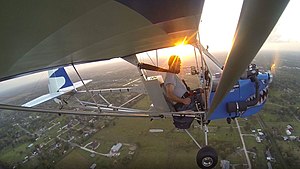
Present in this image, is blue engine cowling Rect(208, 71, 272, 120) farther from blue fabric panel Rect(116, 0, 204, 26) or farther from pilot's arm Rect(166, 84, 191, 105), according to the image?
blue fabric panel Rect(116, 0, 204, 26)

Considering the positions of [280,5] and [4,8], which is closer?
[280,5]

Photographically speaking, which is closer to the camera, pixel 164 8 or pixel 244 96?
pixel 164 8

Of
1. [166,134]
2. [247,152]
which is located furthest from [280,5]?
[166,134]

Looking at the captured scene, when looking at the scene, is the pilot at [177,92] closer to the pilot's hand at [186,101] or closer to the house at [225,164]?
the pilot's hand at [186,101]

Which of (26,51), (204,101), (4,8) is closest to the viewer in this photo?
(4,8)

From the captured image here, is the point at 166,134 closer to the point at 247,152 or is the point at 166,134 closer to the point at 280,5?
the point at 247,152

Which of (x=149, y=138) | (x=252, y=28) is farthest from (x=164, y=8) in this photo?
(x=149, y=138)

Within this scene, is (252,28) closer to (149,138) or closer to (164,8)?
(164,8)
